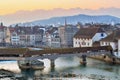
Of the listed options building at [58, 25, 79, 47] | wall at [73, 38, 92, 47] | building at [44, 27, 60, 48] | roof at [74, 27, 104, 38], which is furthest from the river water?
building at [44, 27, 60, 48]

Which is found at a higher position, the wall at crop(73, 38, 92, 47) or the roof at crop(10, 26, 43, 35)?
the roof at crop(10, 26, 43, 35)

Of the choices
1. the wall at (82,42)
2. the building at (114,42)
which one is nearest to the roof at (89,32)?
the wall at (82,42)

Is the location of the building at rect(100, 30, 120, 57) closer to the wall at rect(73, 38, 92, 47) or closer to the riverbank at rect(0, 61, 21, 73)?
the wall at rect(73, 38, 92, 47)

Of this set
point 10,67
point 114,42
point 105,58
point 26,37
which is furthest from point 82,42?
point 26,37

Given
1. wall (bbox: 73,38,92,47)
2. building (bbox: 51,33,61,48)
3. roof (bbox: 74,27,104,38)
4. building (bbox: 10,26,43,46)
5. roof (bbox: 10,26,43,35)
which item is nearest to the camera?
roof (bbox: 74,27,104,38)

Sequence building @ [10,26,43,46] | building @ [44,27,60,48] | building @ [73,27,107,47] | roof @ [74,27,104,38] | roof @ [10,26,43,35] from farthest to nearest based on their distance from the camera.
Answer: roof @ [10,26,43,35] → building @ [10,26,43,46] → building @ [44,27,60,48] → roof @ [74,27,104,38] → building @ [73,27,107,47]

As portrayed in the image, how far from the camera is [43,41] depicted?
73250 millimetres

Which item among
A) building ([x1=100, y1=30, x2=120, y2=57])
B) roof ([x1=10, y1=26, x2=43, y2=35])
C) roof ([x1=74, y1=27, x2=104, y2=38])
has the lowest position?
building ([x1=100, y1=30, x2=120, y2=57])

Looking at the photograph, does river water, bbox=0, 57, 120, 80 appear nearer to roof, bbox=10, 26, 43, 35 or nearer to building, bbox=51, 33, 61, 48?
building, bbox=51, 33, 61, 48

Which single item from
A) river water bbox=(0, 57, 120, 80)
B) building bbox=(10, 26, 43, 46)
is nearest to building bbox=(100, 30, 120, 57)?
river water bbox=(0, 57, 120, 80)

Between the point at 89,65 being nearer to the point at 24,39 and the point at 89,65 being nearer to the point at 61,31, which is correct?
the point at 61,31

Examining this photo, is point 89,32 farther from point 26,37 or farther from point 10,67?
point 26,37

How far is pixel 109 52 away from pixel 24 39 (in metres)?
34.3

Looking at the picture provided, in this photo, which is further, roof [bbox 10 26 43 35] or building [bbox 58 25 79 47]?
roof [bbox 10 26 43 35]
